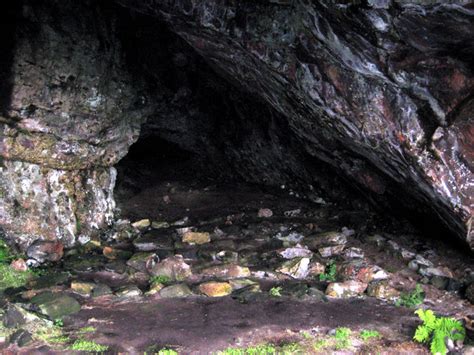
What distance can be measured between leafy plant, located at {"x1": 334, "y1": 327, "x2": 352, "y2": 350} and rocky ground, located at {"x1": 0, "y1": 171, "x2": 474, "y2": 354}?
0.01 meters

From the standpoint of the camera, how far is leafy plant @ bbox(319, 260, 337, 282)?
7316mm

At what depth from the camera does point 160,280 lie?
7336 millimetres

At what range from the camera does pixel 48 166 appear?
346 inches

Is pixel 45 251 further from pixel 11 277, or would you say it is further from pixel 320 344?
pixel 320 344

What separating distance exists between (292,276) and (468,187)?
3.09 metres

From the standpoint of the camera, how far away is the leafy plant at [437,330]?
5.24 m

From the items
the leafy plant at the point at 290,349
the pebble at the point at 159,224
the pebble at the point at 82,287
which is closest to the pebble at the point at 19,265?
the pebble at the point at 82,287

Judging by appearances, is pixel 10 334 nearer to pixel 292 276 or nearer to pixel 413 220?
pixel 292 276

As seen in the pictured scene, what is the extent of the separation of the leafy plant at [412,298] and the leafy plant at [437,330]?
941 mm

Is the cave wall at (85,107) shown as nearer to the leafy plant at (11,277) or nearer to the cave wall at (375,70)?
the leafy plant at (11,277)

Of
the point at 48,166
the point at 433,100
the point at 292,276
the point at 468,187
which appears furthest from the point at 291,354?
the point at 48,166

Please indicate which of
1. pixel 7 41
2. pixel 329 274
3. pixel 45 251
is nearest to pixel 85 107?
pixel 7 41

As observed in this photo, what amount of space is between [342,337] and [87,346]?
3034mm

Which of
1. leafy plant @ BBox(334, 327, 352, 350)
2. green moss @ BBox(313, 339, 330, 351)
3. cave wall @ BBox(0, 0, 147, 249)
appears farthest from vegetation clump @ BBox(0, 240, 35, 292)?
leafy plant @ BBox(334, 327, 352, 350)
